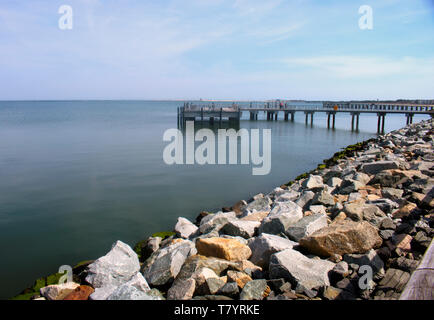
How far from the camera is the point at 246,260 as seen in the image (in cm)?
464

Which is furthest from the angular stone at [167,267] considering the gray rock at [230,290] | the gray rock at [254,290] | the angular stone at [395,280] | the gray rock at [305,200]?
the gray rock at [305,200]

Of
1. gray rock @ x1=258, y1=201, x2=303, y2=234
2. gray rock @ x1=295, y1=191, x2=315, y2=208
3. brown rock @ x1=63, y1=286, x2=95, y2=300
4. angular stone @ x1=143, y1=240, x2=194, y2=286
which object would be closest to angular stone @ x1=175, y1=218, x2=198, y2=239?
gray rock @ x1=258, y1=201, x2=303, y2=234

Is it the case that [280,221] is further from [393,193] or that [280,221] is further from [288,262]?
[393,193]

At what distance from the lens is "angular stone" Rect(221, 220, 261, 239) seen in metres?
5.88

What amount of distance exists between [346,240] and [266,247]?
1.04m

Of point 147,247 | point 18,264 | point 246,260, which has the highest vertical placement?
point 246,260

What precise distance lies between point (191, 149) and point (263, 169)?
24.3 feet

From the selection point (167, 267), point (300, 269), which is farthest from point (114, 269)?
point (300, 269)

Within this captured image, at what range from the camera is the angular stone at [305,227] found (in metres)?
5.05

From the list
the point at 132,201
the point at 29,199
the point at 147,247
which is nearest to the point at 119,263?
the point at 147,247

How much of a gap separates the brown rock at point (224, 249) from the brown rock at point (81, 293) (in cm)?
157

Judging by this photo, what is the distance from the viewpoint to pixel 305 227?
16.8 ft

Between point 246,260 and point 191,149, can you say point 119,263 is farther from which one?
point 191,149
